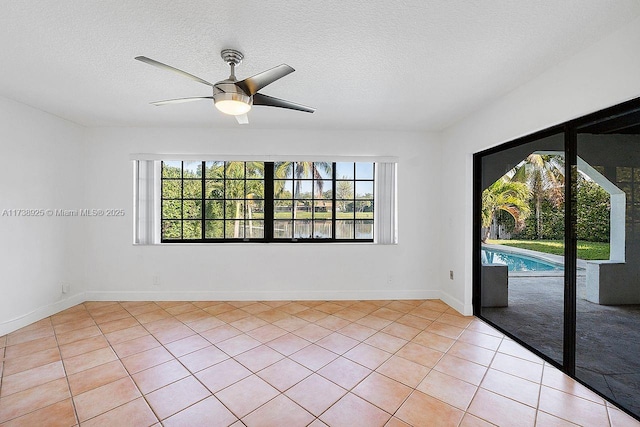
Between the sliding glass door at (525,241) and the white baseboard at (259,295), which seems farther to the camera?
the white baseboard at (259,295)

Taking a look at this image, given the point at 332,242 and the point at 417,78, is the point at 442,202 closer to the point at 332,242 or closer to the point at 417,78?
the point at 332,242

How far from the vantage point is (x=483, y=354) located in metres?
2.58

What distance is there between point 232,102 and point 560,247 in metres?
2.93

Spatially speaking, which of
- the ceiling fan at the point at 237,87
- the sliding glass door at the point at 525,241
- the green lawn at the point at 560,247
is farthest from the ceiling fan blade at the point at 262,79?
the green lawn at the point at 560,247

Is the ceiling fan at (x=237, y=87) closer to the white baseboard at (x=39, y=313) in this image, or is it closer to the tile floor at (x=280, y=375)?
the tile floor at (x=280, y=375)

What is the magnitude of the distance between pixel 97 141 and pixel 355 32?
4.03 metres

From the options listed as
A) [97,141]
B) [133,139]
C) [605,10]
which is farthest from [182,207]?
[605,10]

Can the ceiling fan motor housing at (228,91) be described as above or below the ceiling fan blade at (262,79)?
below

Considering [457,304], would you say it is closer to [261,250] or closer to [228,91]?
[261,250]

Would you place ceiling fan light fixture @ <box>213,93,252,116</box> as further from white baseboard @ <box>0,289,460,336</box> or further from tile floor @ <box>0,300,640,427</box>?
white baseboard @ <box>0,289,460,336</box>

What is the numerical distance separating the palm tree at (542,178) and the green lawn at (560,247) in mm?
103

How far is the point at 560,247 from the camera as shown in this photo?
94.0 inches

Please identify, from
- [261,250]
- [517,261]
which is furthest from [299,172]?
[517,261]

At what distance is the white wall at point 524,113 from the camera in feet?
5.91
